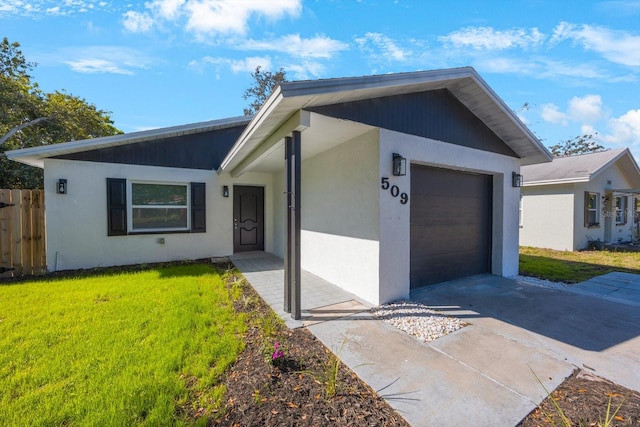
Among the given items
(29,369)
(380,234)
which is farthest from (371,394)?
(29,369)

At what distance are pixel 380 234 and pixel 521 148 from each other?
15.2ft

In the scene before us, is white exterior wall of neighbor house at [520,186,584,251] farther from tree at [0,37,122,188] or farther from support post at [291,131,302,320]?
tree at [0,37,122,188]

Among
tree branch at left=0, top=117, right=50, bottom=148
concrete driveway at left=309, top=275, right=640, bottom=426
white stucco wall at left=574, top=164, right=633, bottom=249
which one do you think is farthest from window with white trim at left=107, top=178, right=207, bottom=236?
white stucco wall at left=574, top=164, right=633, bottom=249

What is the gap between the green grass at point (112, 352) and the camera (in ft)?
7.00

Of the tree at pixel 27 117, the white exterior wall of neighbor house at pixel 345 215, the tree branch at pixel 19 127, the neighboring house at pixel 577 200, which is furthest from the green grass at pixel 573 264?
the tree branch at pixel 19 127

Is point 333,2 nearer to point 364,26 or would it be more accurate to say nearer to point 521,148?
point 364,26

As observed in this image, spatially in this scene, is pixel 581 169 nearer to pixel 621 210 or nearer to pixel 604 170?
pixel 604 170

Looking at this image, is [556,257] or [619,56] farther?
[556,257]

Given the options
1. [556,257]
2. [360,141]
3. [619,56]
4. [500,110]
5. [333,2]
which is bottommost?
[556,257]

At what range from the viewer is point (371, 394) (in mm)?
2318

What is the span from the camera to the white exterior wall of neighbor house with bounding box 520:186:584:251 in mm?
10609

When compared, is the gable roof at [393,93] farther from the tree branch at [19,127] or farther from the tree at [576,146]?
the tree at [576,146]

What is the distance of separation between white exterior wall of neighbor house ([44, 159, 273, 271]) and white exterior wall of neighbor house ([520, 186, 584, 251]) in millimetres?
12704

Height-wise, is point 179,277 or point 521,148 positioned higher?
point 521,148
